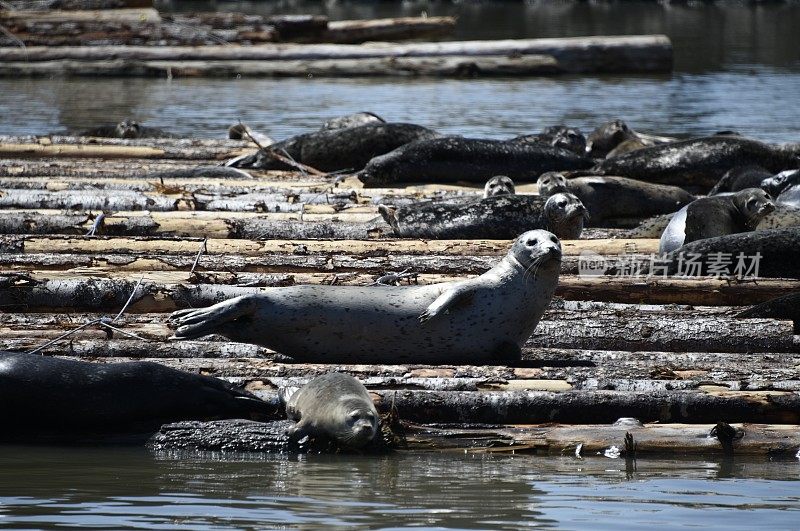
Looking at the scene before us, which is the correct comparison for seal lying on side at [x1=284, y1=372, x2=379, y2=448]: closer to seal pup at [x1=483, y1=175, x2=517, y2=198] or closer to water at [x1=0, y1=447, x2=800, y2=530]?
water at [x1=0, y1=447, x2=800, y2=530]

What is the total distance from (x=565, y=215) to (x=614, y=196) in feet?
6.05

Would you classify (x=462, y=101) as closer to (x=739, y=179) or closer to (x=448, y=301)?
(x=739, y=179)

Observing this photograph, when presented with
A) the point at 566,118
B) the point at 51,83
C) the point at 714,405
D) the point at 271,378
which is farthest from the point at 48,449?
the point at 51,83

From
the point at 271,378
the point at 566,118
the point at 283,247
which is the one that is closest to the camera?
the point at 271,378

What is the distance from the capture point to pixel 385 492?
480cm

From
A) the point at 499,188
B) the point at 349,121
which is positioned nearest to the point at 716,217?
the point at 499,188

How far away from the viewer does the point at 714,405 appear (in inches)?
226

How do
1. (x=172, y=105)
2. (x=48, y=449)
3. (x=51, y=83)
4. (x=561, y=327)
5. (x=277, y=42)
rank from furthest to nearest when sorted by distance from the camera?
(x=277, y=42), (x=51, y=83), (x=172, y=105), (x=561, y=327), (x=48, y=449)

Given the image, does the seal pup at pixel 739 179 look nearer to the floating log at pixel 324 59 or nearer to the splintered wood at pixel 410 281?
the splintered wood at pixel 410 281

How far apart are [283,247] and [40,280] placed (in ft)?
4.88

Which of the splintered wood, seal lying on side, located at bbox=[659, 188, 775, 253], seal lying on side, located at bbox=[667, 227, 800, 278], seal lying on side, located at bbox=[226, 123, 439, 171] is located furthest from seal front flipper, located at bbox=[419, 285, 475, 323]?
seal lying on side, located at bbox=[226, 123, 439, 171]

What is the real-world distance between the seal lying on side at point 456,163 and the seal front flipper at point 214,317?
5003mm

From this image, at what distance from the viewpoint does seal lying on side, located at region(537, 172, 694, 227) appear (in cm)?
1009

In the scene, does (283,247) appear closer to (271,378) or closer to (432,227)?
(432,227)
